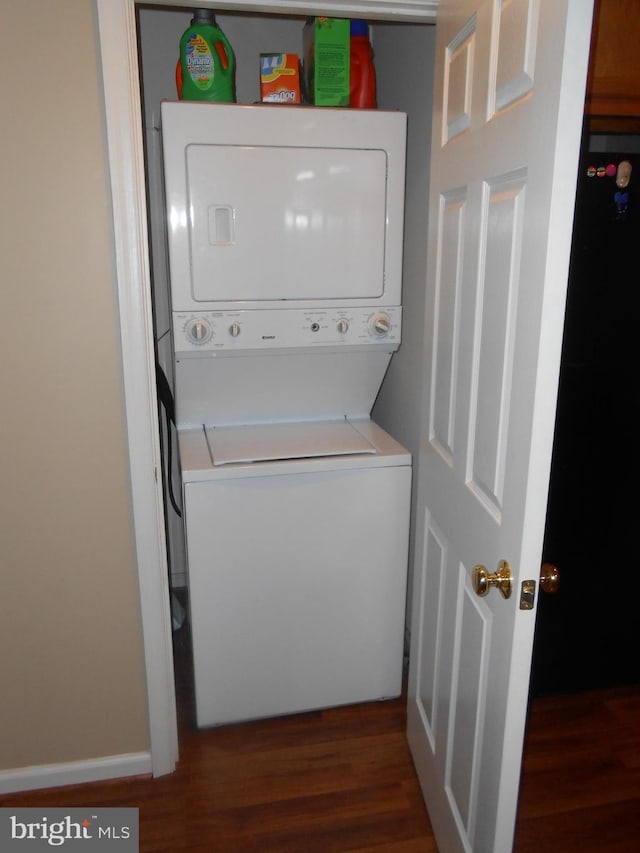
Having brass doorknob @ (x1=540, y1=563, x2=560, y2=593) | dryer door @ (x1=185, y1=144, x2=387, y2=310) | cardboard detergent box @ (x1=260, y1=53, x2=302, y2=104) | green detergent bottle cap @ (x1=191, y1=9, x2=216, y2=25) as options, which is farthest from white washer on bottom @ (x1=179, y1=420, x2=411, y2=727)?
green detergent bottle cap @ (x1=191, y1=9, x2=216, y2=25)

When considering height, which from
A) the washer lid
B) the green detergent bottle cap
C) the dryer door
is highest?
the green detergent bottle cap

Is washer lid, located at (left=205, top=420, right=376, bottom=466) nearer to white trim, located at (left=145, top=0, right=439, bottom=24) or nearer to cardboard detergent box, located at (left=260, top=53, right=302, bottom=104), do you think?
cardboard detergent box, located at (left=260, top=53, right=302, bottom=104)

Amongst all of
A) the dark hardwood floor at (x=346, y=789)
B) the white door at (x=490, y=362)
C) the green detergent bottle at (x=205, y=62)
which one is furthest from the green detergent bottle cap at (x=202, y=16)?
the dark hardwood floor at (x=346, y=789)

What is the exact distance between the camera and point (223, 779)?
5.79 feet

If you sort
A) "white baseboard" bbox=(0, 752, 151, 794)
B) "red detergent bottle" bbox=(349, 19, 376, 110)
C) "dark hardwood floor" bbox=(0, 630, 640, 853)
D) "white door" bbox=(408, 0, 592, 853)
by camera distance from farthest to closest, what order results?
1. "red detergent bottle" bbox=(349, 19, 376, 110)
2. "white baseboard" bbox=(0, 752, 151, 794)
3. "dark hardwood floor" bbox=(0, 630, 640, 853)
4. "white door" bbox=(408, 0, 592, 853)

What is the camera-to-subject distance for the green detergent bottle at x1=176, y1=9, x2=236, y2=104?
169 cm

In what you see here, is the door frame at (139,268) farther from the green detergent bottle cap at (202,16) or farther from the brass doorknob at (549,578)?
the brass doorknob at (549,578)

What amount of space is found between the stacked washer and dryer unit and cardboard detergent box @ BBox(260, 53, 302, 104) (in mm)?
157

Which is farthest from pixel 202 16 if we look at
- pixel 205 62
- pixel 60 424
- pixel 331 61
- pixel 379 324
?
pixel 60 424

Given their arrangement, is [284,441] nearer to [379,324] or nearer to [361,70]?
[379,324]

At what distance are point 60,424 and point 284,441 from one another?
2.16ft

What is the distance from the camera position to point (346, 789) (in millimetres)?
1737

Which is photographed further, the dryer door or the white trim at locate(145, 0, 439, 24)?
the dryer door

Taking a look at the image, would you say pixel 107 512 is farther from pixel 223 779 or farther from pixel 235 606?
pixel 223 779
